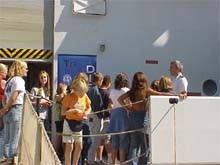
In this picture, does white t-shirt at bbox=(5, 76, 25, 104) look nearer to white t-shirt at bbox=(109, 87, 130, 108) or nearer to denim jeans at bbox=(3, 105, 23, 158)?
denim jeans at bbox=(3, 105, 23, 158)

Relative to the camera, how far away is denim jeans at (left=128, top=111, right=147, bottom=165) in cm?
868

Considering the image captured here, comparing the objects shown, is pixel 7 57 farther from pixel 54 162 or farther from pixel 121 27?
pixel 54 162

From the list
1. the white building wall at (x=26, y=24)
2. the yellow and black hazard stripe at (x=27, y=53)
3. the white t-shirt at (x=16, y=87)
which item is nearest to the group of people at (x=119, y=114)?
the white t-shirt at (x=16, y=87)

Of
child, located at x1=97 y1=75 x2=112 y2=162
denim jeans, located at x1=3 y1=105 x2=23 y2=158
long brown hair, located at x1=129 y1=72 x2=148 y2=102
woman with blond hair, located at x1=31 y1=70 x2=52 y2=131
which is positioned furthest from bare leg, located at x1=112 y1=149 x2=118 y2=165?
denim jeans, located at x1=3 y1=105 x2=23 y2=158

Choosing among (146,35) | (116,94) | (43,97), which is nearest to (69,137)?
(116,94)

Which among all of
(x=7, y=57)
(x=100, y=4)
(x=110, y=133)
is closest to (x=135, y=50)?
(x=100, y=4)

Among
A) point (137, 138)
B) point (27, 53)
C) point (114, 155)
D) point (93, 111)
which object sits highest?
point (27, 53)

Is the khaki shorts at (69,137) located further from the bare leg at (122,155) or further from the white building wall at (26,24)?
the white building wall at (26,24)

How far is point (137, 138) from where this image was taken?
870 cm

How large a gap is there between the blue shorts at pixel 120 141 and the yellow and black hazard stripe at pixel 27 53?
4.87 metres

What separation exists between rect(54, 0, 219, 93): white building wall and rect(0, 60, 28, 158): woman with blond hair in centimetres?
535

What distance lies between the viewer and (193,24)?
14445 mm

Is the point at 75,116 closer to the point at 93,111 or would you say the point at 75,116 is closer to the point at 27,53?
the point at 93,111

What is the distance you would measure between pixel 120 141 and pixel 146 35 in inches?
222
